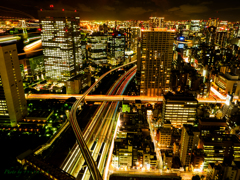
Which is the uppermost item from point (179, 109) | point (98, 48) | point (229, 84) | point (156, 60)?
point (98, 48)

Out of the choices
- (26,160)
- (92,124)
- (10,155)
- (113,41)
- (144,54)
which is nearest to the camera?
(26,160)

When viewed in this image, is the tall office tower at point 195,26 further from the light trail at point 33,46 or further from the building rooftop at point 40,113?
the building rooftop at point 40,113

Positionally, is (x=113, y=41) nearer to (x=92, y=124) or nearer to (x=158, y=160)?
(x=92, y=124)

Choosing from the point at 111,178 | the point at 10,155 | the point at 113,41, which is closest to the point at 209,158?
the point at 111,178

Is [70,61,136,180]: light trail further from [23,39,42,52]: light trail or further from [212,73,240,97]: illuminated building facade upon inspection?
[212,73,240,97]: illuminated building facade

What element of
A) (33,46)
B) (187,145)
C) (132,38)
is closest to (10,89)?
(33,46)

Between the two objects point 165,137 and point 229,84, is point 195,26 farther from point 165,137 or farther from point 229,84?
Result: point 165,137
